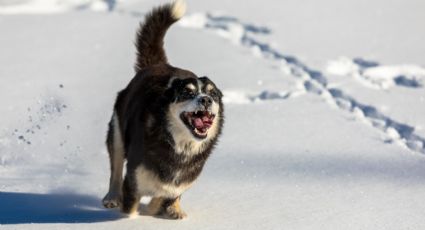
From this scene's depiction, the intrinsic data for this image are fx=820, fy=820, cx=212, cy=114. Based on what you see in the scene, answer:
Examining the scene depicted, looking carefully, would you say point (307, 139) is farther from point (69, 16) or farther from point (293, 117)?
point (69, 16)

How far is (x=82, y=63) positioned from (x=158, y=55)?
2.82 metres

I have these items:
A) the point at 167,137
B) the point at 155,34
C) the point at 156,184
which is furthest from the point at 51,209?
the point at 155,34

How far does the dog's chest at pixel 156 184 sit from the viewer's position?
4809mm

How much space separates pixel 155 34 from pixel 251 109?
1796mm

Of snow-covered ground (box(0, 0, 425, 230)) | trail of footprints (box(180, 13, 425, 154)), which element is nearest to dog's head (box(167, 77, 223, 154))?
snow-covered ground (box(0, 0, 425, 230))

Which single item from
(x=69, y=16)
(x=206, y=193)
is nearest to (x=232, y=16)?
(x=69, y=16)

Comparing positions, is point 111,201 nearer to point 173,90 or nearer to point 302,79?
point 173,90

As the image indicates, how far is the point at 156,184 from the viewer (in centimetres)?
482

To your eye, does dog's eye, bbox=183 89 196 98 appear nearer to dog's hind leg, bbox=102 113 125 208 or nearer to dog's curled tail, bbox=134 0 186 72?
dog's hind leg, bbox=102 113 125 208

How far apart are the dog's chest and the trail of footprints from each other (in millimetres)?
2525

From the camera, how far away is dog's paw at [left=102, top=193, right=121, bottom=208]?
5.22 meters

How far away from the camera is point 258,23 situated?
33.9 feet

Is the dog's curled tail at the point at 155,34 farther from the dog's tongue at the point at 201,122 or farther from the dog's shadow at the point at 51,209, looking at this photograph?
the dog's tongue at the point at 201,122

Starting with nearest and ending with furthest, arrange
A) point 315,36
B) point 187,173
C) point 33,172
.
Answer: point 187,173
point 33,172
point 315,36
